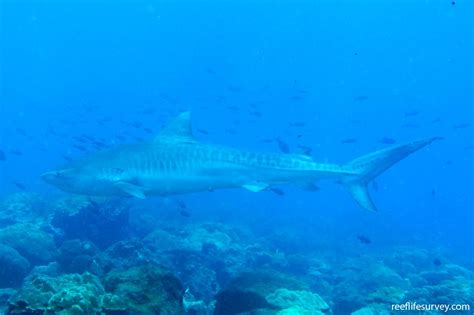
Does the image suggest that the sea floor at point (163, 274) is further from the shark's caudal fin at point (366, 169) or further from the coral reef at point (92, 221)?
the shark's caudal fin at point (366, 169)

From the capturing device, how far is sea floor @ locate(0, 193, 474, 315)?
429 cm

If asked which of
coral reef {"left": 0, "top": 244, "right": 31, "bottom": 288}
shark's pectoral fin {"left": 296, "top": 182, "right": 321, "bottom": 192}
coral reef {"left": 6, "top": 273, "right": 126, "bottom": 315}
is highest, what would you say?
shark's pectoral fin {"left": 296, "top": 182, "right": 321, "bottom": 192}

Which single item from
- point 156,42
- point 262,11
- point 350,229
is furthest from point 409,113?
point 156,42

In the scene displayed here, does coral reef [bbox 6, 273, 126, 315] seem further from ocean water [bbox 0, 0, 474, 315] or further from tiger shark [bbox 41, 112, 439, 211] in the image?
tiger shark [bbox 41, 112, 439, 211]

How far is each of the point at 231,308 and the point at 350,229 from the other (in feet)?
91.0

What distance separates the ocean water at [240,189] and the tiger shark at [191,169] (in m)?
0.91

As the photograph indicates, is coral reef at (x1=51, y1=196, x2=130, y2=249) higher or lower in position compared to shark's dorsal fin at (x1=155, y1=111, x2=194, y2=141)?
lower

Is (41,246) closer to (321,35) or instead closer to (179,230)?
(179,230)

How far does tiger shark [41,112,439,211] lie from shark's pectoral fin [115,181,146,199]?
0.12 feet

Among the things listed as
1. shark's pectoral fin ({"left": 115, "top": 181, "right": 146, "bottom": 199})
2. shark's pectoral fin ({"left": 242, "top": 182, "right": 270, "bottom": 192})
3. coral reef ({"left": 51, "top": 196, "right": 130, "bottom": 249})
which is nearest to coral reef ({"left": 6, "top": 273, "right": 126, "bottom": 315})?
shark's pectoral fin ({"left": 115, "top": 181, "right": 146, "bottom": 199})

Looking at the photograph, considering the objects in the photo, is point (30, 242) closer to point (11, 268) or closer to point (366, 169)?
point (11, 268)

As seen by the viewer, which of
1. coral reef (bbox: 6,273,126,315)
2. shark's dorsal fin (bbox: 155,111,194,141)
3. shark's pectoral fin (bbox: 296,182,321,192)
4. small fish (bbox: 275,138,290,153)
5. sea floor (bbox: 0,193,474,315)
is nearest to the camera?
coral reef (bbox: 6,273,126,315)

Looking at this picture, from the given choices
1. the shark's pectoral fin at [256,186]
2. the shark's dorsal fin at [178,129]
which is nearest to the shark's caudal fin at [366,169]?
the shark's pectoral fin at [256,186]

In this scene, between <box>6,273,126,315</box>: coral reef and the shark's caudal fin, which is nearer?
<box>6,273,126,315</box>: coral reef
